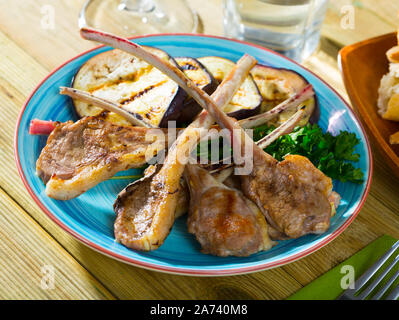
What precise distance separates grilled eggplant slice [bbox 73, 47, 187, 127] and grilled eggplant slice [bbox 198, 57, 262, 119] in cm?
20

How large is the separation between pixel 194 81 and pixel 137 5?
1.00 metres

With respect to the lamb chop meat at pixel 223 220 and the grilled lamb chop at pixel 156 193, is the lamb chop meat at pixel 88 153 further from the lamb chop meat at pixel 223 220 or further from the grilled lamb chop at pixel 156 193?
the lamb chop meat at pixel 223 220

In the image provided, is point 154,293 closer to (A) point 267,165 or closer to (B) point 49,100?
(A) point 267,165

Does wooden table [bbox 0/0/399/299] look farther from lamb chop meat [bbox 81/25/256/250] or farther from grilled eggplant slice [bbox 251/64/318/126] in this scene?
grilled eggplant slice [bbox 251/64/318/126]

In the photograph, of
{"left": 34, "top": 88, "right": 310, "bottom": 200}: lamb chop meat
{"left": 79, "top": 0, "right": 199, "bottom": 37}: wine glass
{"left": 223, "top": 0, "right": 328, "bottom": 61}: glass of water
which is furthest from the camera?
{"left": 79, "top": 0, "right": 199, "bottom": 37}: wine glass

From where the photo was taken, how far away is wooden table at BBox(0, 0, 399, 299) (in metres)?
1.46

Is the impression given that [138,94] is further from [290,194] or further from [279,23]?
[279,23]

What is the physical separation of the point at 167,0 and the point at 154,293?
1.85m

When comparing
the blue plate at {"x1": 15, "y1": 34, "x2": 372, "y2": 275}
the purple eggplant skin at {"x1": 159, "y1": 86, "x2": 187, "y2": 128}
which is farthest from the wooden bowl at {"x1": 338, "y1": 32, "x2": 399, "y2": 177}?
the purple eggplant skin at {"x1": 159, "y1": 86, "x2": 187, "y2": 128}

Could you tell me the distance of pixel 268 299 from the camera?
1499 millimetres

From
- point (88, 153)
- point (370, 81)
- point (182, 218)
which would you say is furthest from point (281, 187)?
point (370, 81)

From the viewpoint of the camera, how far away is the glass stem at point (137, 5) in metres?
2.60
